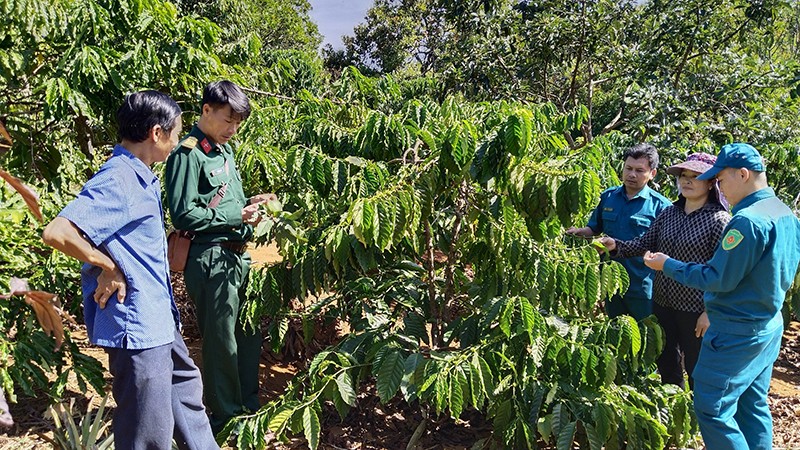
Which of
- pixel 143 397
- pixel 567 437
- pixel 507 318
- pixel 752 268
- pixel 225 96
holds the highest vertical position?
pixel 225 96

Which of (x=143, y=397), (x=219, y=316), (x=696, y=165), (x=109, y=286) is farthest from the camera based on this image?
(x=696, y=165)

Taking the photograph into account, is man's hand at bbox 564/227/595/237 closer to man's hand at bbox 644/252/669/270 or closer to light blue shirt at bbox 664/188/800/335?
man's hand at bbox 644/252/669/270

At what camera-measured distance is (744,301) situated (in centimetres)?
253

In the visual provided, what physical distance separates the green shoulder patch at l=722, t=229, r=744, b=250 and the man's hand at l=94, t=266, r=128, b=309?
2112 mm

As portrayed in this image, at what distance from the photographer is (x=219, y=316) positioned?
116 inches

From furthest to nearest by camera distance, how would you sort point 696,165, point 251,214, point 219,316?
point 696,165, point 219,316, point 251,214

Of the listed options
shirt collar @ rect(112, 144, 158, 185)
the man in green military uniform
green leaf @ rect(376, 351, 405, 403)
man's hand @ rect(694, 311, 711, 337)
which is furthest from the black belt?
man's hand @ rect(694, 311, 711, 337)

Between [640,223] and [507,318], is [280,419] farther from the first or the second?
[640,223]

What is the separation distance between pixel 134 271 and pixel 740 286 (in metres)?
2.17

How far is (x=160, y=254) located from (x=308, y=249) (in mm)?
778

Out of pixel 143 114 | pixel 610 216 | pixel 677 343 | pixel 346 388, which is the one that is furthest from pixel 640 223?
pixel 143 114

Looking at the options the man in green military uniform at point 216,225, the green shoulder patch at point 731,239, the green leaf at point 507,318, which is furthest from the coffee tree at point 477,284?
the green shoulder patch at point 731,239

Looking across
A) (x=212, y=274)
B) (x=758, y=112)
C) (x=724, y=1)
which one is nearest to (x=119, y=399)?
(x=212, y=274)

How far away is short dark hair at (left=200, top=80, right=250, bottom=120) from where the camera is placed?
9.16 feet
